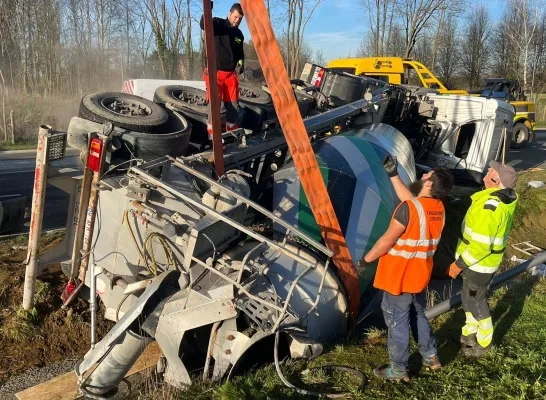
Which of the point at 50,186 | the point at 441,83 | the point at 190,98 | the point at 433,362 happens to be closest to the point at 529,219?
the point at 190,98

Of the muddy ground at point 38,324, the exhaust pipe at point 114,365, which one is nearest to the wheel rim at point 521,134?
the muddy ground at point 38,324

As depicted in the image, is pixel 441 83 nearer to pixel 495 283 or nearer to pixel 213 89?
pixel 495 283

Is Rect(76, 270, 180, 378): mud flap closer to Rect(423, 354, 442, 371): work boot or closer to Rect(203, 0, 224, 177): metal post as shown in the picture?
Rect(203, 0, 224, 177): metal post

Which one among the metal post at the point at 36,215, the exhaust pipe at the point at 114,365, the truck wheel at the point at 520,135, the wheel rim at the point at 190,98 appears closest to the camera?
the exhaust pipe at the point at 114,365

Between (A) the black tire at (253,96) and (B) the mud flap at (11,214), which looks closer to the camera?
(B) the mud flap at (11,214)

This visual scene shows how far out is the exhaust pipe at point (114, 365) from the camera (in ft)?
11.7

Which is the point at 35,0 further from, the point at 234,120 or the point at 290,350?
the point at 290,350

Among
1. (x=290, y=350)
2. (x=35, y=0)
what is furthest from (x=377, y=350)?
(x=35, y=0)

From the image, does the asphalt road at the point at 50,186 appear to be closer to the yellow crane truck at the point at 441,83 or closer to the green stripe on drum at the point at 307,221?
the yellow crane truck at the point at 441,83

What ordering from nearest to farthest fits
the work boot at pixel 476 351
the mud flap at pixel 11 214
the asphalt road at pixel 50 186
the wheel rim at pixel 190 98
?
the work boot at pixel 476 351, the mud flap at pixel 11 214, the wheel rim at pixel 190 98, the asphalt road at pixel 50 186

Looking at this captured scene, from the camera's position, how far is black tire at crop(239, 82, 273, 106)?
23.9 feet

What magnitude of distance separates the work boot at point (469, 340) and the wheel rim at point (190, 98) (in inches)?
156

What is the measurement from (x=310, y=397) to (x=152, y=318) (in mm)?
1145

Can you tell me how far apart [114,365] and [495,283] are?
3929 millimetres
